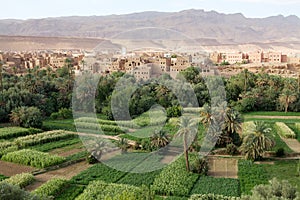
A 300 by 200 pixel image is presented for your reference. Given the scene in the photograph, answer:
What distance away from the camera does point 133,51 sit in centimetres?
5753

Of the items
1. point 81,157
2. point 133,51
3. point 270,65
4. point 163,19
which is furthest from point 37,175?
point 163,19

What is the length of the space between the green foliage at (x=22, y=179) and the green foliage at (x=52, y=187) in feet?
3.69

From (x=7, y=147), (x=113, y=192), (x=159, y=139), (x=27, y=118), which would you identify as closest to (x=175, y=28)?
(x=27, y=118)

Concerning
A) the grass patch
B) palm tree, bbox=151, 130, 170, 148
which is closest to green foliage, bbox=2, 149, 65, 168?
the grass patch

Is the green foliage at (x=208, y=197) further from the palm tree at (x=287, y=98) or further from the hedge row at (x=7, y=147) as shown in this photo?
the palm tree at (x=287, y=98)

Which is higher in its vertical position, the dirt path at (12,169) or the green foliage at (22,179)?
the green foliage at (22,179)

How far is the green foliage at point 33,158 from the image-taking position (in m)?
20.2

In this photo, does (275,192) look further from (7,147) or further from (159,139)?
(7,147)

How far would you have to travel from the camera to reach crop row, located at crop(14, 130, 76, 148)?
931 inches

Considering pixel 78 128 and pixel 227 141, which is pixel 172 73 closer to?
pixel 78 128

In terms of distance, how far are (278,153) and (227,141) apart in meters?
3.30

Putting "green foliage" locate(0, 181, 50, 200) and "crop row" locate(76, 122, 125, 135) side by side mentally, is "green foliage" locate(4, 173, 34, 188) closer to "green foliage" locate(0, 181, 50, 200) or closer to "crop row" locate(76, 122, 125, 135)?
"green foliage" locate(0, 181, 50, 200)

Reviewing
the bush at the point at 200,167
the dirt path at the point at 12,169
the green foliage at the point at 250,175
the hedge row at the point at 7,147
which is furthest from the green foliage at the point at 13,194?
the hedge row at the point at 7,147

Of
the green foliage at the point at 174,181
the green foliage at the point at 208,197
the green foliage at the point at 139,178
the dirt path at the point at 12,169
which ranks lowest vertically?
the dirt path at the point at 12,169
